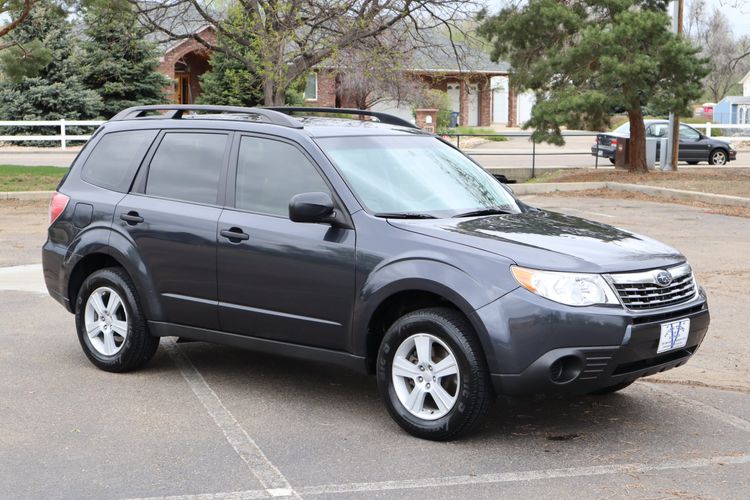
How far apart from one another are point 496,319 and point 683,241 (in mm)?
9679

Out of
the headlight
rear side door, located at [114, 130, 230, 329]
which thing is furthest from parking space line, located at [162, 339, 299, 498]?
the headlight

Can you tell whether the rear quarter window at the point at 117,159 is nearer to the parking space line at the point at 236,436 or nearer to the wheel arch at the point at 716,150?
the parking space line at the point at 236,436

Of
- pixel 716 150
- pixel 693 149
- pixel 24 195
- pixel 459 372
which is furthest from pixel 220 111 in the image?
pixel 716 150

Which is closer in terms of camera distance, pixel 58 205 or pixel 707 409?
pixel 707 409

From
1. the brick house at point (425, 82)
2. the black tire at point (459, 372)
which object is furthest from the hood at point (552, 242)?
the brick house at point (425, 82)

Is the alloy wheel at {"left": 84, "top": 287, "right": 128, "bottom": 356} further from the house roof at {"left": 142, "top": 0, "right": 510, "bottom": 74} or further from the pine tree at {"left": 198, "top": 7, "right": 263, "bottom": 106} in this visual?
the pine tree at {"left": 198, "top": 7, "right": 263, "bottom": 106}

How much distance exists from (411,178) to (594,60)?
1965 centimetres

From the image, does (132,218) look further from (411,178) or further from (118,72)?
(118,72)

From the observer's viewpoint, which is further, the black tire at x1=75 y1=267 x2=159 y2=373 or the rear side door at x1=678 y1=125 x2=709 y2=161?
the rear side door at x1=678 y1=125 x2=709 y2=161

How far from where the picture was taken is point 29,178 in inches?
949

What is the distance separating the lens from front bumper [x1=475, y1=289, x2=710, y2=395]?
549cm

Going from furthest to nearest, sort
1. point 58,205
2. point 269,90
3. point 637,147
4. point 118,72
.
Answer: point 118,72 → point 637,147 → point 269,90 → point 58,205

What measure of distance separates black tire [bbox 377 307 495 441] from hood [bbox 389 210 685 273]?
0.43 m

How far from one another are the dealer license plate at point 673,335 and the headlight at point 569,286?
0.38 meters
